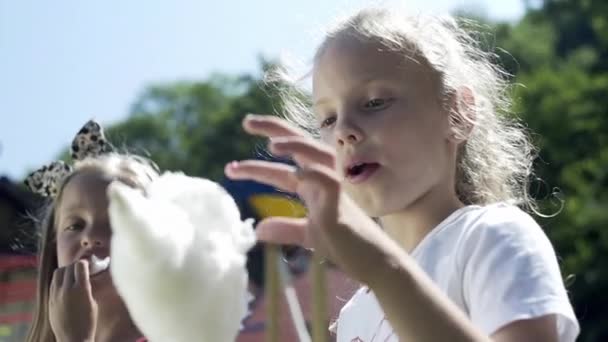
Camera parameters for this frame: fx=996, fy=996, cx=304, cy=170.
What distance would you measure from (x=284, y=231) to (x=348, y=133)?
0.42 m

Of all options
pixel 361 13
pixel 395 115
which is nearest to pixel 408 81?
pixel 395 115

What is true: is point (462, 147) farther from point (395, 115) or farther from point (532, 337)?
point (532, 337)

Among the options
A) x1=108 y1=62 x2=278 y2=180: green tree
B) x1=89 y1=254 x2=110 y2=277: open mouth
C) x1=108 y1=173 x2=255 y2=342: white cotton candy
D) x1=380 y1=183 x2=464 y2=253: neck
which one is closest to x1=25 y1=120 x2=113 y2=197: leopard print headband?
x1=89 y1=254 x2=110 y2=277: open mouth

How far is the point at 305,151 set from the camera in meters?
1.08

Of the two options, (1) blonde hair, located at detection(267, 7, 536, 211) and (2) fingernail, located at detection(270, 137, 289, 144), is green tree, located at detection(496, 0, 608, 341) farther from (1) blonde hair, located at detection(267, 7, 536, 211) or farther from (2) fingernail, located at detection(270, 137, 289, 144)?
(2) fingernail, located at detection(270, 137, 289, 144)

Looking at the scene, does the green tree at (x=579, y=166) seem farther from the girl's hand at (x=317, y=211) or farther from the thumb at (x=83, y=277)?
the girl's hand at (x=317, y=211)

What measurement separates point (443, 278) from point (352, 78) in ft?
1.15

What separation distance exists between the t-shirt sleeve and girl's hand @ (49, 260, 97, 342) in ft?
2.70

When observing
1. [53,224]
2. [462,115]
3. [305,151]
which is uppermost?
[305,151]

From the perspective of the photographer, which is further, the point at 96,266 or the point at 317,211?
the point at 96,266

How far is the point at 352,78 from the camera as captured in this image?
158 cm

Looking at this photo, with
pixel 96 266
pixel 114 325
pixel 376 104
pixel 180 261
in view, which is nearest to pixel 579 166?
pixel 114 325

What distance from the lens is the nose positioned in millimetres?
1509

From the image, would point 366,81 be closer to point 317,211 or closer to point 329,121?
point 329,121
